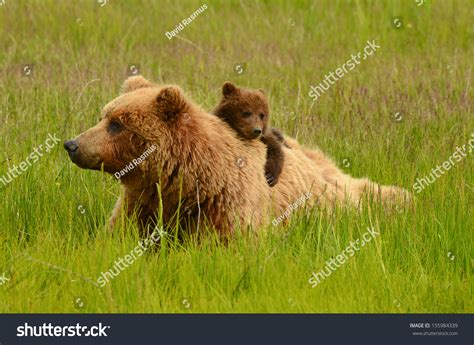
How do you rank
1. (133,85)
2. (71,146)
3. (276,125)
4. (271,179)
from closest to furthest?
1. (71,146)
2. (271,179)
3. (133,85)
4. (276,125)

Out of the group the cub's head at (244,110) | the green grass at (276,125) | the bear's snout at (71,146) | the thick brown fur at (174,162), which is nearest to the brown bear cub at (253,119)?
the cub's head at (244,110)

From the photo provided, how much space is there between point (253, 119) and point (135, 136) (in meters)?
1.10

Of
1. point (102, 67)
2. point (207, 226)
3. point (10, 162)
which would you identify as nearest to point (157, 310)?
point (207, 226)

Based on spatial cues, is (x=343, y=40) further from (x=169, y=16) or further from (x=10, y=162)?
(x=10, y=162)

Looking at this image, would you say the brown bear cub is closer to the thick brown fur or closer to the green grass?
the thick brown fur

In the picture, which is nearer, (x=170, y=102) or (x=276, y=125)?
(x=170, y=102)

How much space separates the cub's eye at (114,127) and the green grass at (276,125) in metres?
0.66

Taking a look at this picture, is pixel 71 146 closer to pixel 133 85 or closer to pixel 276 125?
pixel 133 85

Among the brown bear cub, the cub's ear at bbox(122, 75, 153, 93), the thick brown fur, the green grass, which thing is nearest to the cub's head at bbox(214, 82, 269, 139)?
the brown bear cub

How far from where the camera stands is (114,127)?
6.59 meters

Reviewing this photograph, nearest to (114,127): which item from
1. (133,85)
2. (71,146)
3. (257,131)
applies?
(71,146)

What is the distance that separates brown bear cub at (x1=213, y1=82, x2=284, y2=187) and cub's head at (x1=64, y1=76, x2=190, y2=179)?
2.37 ft

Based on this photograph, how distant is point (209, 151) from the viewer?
259 inches

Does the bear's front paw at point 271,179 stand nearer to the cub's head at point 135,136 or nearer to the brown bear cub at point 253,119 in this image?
the brown bear cub at point 253,119
